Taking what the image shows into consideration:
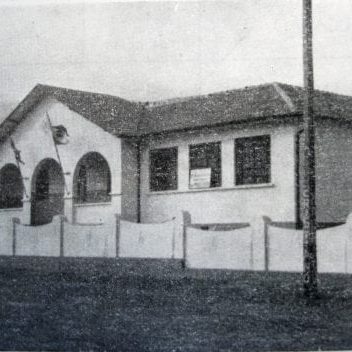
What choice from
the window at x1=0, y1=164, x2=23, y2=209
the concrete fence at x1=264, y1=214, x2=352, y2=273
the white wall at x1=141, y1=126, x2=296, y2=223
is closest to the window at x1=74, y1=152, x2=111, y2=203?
the white wall at x1=141, y1=126, x2=296, y2=223

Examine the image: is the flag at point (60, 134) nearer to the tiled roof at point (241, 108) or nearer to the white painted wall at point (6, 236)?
the tiled roof at point (241, 108)

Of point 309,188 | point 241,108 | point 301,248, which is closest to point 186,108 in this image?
point 241,108

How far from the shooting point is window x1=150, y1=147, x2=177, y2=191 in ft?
69.0

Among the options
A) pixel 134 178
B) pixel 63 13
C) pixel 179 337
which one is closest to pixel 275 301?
pixel 179 337

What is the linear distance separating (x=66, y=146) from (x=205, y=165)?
485cm

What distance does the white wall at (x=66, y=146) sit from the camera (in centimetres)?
2133

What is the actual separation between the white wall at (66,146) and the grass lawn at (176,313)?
7024 millimetres

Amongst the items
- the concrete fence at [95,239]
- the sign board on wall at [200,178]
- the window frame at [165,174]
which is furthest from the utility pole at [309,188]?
the window frame at [165,174]

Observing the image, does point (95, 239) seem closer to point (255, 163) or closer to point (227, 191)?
point (227, 191)

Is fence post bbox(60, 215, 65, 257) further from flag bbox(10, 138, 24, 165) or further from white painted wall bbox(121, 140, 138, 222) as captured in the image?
flag bbox(10, 138, 24, 165)

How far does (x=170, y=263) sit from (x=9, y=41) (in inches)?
296

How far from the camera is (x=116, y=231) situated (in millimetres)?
18641

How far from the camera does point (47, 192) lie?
24000 mm

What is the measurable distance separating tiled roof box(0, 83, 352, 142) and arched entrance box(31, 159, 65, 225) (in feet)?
5.80
